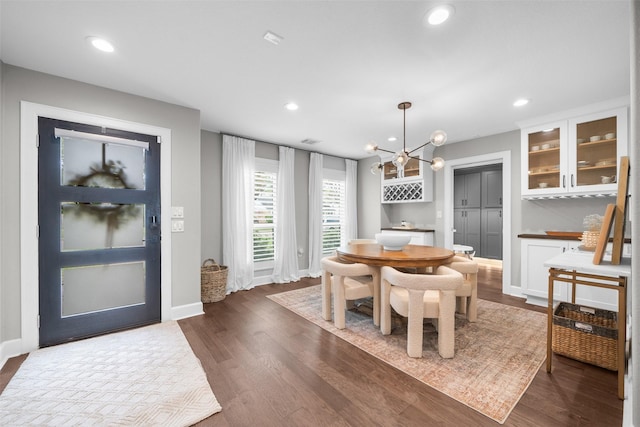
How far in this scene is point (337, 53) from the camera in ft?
6.78

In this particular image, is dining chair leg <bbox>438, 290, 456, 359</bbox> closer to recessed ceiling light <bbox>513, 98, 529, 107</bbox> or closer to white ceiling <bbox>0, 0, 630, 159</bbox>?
white ceiling <bbox>0, 0, 630, 159</bbox>

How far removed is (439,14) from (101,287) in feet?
12.3

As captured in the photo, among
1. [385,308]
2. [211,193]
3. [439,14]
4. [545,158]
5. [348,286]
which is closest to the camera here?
[439,14]

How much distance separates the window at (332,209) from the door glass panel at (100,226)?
3.38 m

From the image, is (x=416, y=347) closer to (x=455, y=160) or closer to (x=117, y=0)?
(x=117, y=0)

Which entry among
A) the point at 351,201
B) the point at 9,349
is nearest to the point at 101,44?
the point at 9,349

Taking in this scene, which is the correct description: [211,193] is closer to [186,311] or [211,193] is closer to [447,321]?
[186,311]

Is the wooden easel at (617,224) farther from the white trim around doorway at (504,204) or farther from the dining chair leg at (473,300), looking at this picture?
the white trim around doorway at (504,204)

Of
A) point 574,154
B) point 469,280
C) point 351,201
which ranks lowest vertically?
point 469,280

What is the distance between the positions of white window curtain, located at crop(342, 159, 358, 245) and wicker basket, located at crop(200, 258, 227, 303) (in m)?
2.87

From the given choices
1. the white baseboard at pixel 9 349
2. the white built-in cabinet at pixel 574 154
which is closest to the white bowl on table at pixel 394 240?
the white built-in cabinet at pixel 574 154

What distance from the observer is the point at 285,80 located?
2.50m

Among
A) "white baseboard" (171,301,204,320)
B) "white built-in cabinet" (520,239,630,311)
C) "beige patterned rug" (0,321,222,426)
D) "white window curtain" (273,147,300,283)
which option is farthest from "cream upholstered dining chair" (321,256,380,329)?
"white built-in cabinet" (520,239,630,311)

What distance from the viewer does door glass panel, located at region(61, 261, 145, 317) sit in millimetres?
2504
